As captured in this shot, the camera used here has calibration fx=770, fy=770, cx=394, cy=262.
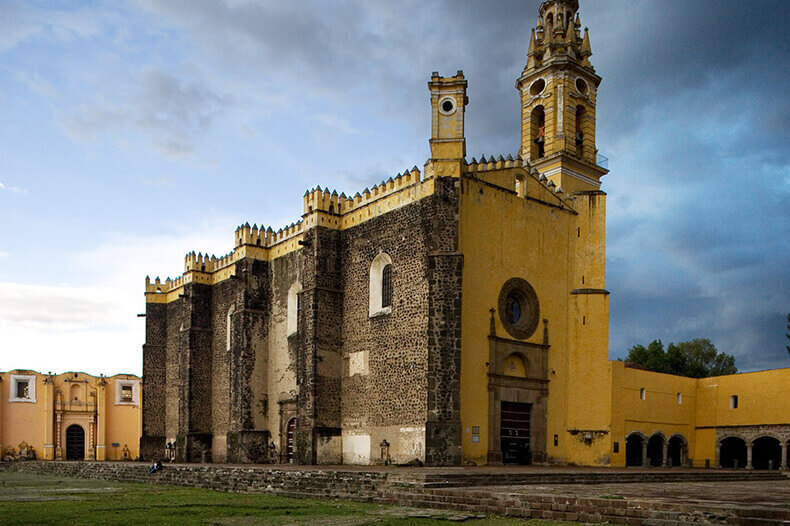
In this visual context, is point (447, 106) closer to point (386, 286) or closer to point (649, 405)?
point (386, 286)

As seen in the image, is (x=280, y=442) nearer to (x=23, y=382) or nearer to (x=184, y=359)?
(x=184, y=359)

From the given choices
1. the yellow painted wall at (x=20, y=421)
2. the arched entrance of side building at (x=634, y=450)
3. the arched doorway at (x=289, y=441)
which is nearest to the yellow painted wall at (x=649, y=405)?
the arched entrance of side building at (x=634, y=450)

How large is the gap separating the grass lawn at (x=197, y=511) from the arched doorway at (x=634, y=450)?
58.1ft

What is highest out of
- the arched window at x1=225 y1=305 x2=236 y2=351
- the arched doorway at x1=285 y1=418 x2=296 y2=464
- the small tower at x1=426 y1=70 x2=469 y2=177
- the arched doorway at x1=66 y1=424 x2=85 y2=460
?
the small tower at x1=426 y1=70 x2=469 y2=177

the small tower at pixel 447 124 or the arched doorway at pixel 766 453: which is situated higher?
the small tower at pixel 447 124

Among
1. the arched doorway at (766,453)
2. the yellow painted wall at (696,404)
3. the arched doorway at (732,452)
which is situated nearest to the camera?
Answer: the yellow painted wall at (696,404)

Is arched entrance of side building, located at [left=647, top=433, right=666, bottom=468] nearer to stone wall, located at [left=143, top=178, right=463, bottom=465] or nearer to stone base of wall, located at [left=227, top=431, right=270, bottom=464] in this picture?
stone wall, located at [left=143, top=178, right=463, bottom=465]

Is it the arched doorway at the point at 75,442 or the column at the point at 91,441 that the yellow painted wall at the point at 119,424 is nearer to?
the column at the point at 91,441

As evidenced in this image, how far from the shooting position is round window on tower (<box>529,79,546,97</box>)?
102ft

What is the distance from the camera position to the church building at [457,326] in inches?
→ 904

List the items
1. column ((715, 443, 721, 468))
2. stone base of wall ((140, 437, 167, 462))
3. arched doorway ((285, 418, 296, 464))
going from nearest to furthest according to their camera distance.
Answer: arched doorway ((285, 418, 296, 464)) → column ((715, 443, 721, 468)) → stone base of wall ((140, 437, 167, 462))

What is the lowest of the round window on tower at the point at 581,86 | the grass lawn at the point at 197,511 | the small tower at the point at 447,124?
the grass lawn at the point at 197,511

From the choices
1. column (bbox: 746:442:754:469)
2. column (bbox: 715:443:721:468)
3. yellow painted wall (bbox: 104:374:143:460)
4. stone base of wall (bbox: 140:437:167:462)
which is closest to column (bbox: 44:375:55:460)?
yellow painted wall (bbox: 104:374:143:460)

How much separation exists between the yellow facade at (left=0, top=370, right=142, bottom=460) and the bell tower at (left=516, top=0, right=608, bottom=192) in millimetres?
27012
